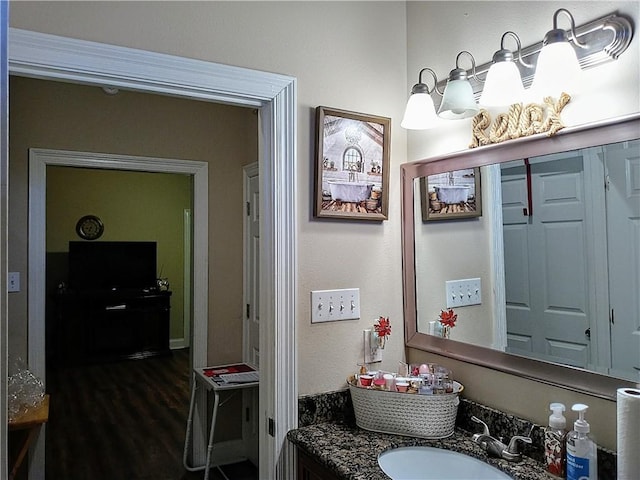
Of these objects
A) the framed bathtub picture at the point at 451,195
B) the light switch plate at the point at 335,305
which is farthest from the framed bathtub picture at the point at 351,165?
the light switch plate at the point at 335,305

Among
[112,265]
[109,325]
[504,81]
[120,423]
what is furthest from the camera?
[112,265]

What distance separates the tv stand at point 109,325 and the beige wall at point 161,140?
10.4ft

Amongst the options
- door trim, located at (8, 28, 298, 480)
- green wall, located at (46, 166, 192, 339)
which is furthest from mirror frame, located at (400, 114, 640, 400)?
green wall, located at (46, 166, 192, 339)

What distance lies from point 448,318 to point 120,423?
354 cm

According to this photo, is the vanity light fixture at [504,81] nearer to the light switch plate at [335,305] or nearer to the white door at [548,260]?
the white door at [548,260]

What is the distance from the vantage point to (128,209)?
6746 millimetres

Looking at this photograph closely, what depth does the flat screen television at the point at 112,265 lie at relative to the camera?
6113 millimetres

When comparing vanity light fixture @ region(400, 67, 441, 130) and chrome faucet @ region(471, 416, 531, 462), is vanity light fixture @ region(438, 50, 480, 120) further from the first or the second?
chrome faucet @ region(471, 416, 531, 462)

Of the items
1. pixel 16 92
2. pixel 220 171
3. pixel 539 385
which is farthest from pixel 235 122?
pixel 539 385

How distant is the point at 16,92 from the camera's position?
2951mm

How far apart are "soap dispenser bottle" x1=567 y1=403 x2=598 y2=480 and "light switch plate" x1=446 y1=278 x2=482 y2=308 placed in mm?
473

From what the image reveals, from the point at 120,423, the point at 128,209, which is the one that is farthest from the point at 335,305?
the point at 128,209

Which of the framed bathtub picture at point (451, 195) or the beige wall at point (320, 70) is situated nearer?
the beige wall at point (320, 70)

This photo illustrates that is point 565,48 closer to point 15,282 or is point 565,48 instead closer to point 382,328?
point 382,328
